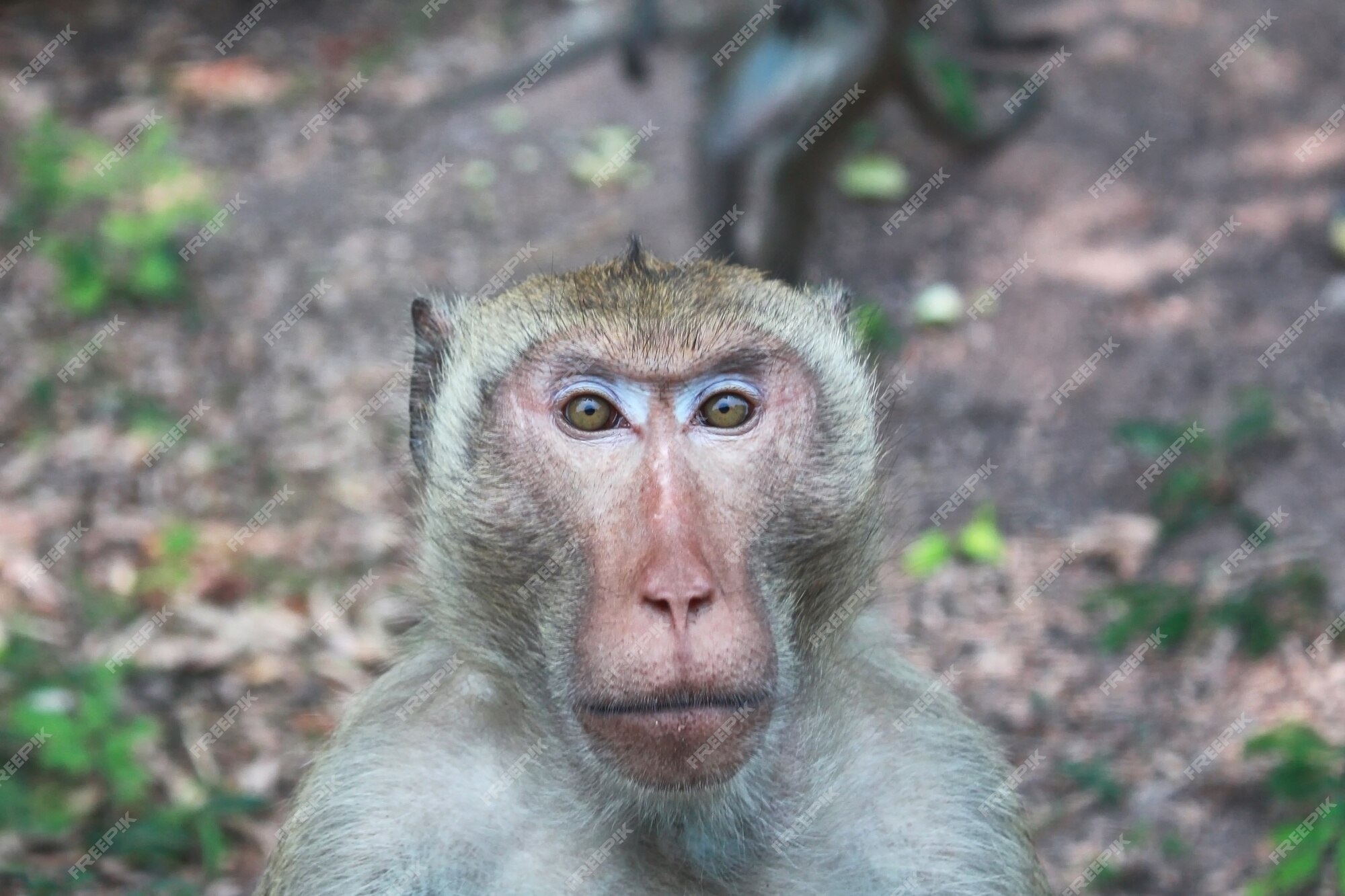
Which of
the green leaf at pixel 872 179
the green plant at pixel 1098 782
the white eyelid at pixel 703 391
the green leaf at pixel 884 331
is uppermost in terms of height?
the green leaf at pixel 872 179

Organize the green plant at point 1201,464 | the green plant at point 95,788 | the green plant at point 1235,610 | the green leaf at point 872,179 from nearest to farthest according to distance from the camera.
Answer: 1. the green plant at point 95,788
2. the green plant at point 1235,610
3. the green plant at point 1201,464
4. the green leaf at point 872,179

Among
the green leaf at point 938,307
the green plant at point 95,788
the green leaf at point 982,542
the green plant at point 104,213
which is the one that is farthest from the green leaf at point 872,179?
the green plant at point 95,788

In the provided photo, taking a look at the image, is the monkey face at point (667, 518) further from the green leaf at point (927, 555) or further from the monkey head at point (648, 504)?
the green leaf at point (927, 555)

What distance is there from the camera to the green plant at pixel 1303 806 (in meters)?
3.41

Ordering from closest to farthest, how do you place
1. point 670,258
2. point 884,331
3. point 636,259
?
point 636,259, point 884,331, point 670,258

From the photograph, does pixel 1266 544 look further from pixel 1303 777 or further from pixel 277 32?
pixel 277 32

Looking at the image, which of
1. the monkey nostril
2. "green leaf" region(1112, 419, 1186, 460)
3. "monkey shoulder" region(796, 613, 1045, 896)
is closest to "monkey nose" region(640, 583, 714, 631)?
the monkey nostril

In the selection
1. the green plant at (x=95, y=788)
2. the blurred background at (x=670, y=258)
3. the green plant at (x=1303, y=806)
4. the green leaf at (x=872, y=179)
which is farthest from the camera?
the green leaf at (x=872, y=179)

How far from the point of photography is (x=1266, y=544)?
4.71 metres

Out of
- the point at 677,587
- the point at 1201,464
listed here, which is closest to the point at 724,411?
the point at 677,587

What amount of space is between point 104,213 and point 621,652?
5.45 meters

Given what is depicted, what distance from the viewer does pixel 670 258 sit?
270 inches

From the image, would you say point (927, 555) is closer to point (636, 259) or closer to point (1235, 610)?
point (1235, 610)

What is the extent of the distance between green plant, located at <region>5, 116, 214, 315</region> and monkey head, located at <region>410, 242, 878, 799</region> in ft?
13.1
